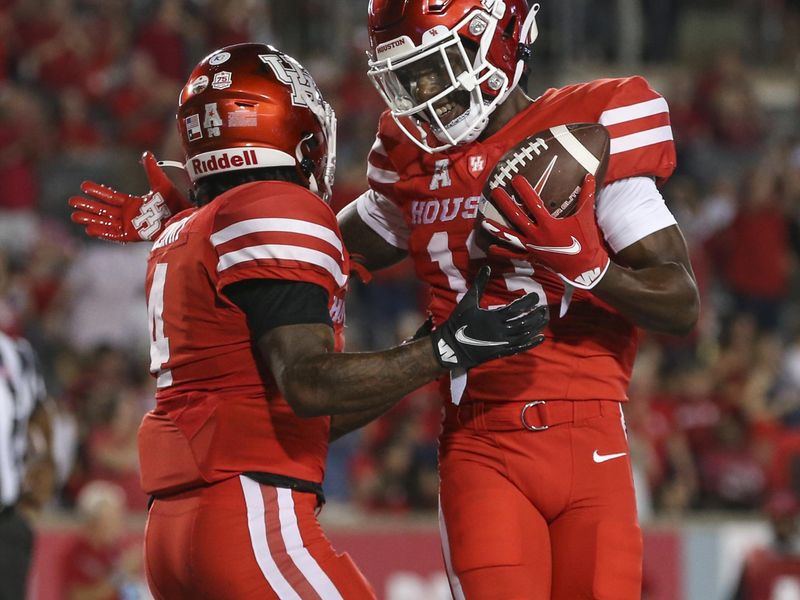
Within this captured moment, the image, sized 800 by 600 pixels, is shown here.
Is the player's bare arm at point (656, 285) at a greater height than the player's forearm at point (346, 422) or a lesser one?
greater

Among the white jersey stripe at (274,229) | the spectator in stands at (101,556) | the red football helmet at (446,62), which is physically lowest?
the spectator in stands at (101,556)

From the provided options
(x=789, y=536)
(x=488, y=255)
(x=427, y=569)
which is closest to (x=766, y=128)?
(x=789, y=536)

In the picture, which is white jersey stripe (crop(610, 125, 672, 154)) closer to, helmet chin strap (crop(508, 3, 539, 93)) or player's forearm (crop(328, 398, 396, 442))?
helmet chin strap (crop(508, 3, 539, 93))

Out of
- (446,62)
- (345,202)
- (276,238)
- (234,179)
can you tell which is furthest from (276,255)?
(345,202)

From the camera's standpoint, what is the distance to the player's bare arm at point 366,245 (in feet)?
12.9

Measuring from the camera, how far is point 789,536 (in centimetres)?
716

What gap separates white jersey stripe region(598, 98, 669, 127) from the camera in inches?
132

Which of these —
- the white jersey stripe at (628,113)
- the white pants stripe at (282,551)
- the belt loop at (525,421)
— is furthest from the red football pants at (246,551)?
the white jersey stripe at (628,113)

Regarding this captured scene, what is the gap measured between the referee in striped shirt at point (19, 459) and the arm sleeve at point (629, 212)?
292cm

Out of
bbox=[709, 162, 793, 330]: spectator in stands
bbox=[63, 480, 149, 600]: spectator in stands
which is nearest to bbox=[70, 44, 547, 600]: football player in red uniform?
bbox=[63, 480, 149, 600]: spectator in stands

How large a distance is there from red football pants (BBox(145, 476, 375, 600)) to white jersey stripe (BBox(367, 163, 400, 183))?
3.29 ft

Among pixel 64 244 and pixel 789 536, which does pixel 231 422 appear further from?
pixel 64 244

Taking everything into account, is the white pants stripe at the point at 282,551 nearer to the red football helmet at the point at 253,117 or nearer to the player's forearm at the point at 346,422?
the player's forearm at the point at 346,422

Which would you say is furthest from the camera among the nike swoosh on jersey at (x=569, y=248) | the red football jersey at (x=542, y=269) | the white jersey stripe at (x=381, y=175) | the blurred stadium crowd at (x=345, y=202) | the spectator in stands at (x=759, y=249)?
the spectator in stands at (x=759, y=249)
